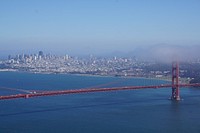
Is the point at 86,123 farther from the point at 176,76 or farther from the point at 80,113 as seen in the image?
the point at 176,76

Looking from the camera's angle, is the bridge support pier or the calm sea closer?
the calm sea

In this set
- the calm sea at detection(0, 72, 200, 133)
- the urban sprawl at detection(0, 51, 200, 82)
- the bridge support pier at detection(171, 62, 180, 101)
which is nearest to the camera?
the calm sea at detection(0, 72, 200, 133)

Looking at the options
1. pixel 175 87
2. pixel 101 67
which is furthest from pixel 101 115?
pixel 101 67

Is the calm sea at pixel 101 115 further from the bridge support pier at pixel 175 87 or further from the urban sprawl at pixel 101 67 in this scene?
the urban sprawl at pixel 101 67

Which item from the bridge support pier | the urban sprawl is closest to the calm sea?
the bridge support pier

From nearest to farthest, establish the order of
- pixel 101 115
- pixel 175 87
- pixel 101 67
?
1. pixel 101 115
2. pixel 175 87
3. pixel 101 67

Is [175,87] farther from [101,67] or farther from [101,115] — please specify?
[101,67]

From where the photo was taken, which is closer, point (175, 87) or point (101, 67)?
point (175, 87)

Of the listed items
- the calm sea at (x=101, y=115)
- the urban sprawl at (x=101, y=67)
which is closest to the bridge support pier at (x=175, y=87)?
the calm sea at (x=101, y=115)

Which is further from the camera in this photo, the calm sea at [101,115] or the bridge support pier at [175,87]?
the bridge support pier at [175,87]

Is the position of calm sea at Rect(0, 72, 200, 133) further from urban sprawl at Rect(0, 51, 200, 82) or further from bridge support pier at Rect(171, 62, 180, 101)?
urban sprawl at Rect(0, 51, 200, 82)

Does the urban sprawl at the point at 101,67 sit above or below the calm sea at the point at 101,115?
above

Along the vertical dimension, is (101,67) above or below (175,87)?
above
